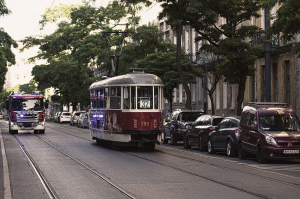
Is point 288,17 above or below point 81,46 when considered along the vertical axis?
below

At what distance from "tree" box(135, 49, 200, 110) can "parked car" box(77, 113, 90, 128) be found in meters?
13.7

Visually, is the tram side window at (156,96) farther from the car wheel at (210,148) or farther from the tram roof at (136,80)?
the car wheel at (210,148)

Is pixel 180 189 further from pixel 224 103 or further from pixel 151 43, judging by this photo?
pixel 151 43

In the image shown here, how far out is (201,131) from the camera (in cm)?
2473

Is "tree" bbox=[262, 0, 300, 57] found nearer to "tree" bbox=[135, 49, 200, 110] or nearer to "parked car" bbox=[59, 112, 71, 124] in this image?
"tree" bbox=[135, 49, 200, 110]

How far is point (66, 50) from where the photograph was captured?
242 feet

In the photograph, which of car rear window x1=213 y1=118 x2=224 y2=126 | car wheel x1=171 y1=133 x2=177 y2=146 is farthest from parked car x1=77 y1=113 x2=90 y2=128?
car rear window x1=213 y1=118 x2=224 y2=126

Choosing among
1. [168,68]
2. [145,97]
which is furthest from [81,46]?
[145,97]

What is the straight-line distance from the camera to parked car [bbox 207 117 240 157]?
69.3 feet

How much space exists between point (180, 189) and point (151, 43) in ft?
121

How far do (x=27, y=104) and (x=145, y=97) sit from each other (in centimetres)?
1729

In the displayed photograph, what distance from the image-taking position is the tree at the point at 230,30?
1068 inches

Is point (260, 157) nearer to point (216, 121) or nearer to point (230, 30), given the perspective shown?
point (216, 121)

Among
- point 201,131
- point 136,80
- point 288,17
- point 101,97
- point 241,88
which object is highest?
point 288,17
